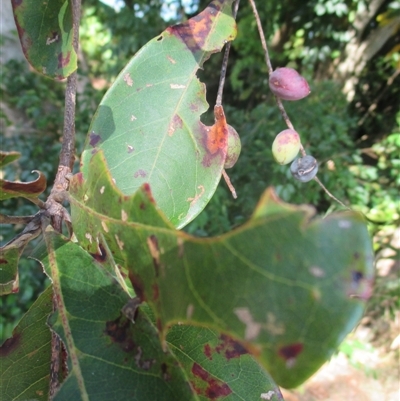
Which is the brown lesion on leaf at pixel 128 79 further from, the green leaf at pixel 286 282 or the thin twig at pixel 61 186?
the green leaf at pixel 286 282

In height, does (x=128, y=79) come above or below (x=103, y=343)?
above

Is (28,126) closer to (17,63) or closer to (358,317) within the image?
(17,63)

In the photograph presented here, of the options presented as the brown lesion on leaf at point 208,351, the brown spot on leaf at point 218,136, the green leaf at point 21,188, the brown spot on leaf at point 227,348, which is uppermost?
the green leaf at point 21,188

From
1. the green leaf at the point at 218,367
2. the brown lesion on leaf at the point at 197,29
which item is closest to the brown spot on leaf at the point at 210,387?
the green leaf at the point at 218,367

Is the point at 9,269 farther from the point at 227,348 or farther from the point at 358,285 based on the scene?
the point at 358,285

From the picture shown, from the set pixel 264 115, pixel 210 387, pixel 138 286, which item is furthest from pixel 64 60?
pixel 264 115

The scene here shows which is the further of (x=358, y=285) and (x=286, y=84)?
(x=286, y=84)
